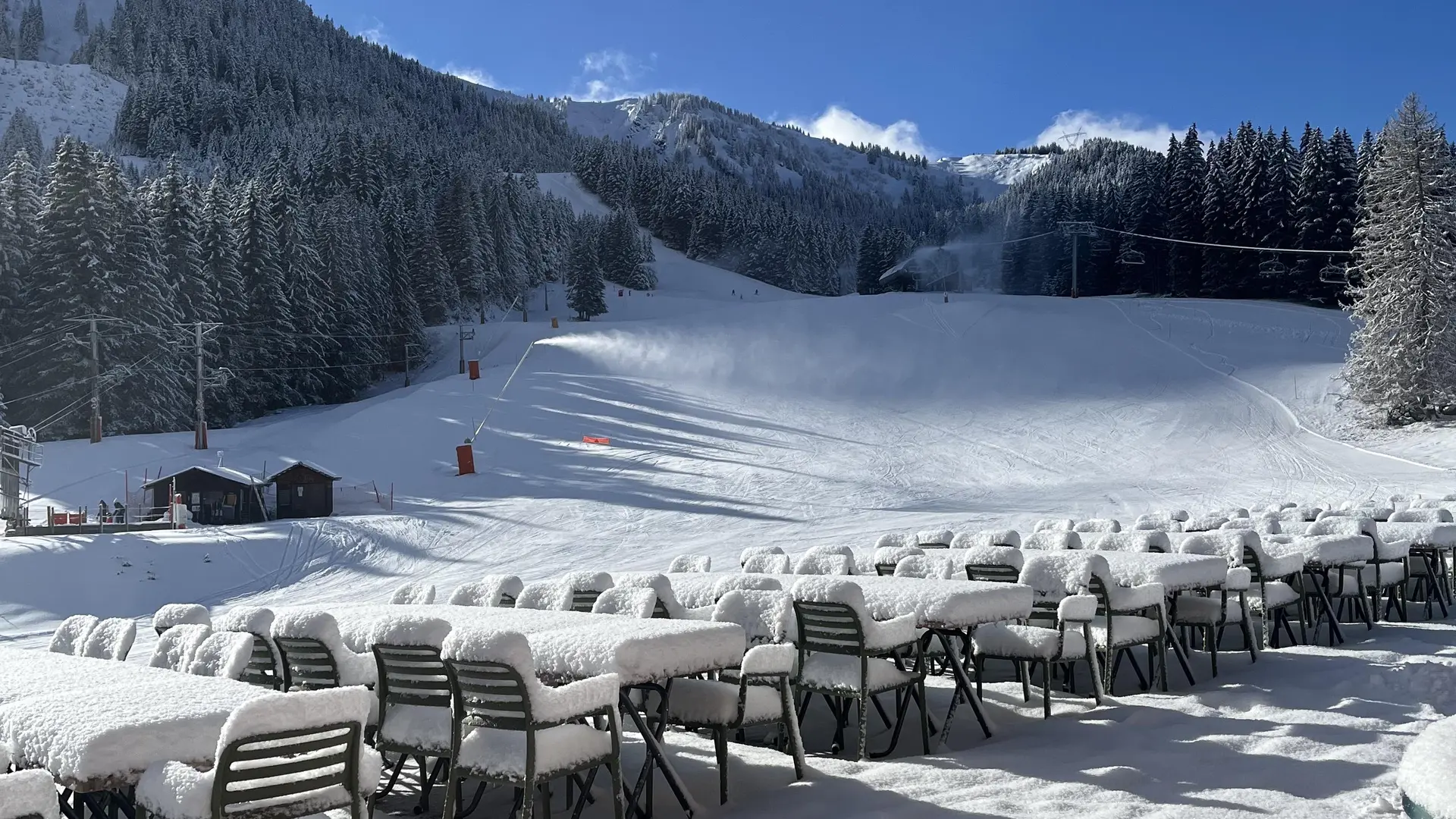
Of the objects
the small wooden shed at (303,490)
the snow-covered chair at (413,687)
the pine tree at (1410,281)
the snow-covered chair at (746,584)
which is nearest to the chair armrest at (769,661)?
the snow-covered chair at (746,584)

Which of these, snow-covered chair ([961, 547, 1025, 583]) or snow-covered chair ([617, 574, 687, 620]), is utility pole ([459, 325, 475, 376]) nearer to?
snow-covered chair ([961, 547, 1025, 583])

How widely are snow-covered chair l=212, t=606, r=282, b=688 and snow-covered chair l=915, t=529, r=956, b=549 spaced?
808 centimetres

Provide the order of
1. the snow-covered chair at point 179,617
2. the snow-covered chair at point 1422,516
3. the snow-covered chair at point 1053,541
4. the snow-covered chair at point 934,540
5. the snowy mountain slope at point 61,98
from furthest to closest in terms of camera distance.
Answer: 1. the snowy mountain slope at point 61,98
2. the snow-covered chair at point 1422,516
3. the snow-covered chair at point 934,540
4. the snow-covered chair at point 1053,541
5. the snow-covered chair at point 179,617

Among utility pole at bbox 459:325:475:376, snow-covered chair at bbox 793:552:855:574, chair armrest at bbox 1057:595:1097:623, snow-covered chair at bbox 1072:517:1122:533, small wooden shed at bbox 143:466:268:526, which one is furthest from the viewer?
utility pole at bbox 459:325:475:376

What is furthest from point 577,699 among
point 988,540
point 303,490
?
point 303,490

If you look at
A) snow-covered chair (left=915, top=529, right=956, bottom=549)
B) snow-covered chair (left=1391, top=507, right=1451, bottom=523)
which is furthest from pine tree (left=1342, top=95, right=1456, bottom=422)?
snow-covered chair (left=915, top=529, right=956, bottom=549)

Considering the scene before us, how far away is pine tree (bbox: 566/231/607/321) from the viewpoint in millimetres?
85750

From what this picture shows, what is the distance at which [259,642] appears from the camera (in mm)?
7711

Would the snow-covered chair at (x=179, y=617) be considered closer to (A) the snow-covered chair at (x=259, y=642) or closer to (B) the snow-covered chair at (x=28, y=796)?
(A) the snow-covered chair at (x=259, y=642)

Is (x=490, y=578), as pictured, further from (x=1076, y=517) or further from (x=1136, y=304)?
(x=1136, y=304)

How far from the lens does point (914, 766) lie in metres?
7.40

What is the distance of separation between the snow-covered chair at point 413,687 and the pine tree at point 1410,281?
41565 mm

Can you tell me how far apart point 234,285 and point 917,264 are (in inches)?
2573

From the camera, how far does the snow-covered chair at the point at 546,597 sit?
356 inches
